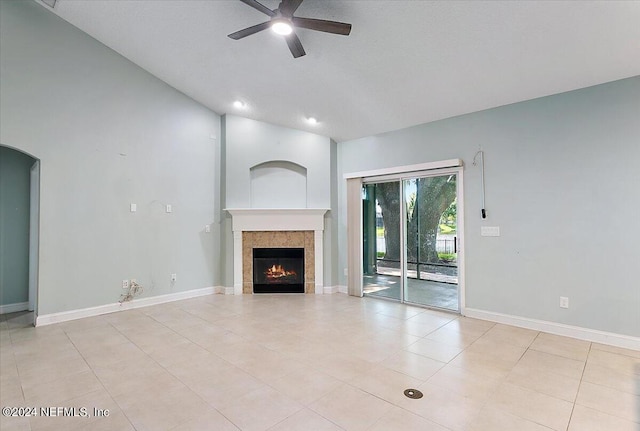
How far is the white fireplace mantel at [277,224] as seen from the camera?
19.3 ft

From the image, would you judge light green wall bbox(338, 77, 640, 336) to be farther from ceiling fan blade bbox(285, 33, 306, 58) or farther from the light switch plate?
ceiling fan blade bbox(285, 33, 306, 58)

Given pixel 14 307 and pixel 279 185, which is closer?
pixel 14 307

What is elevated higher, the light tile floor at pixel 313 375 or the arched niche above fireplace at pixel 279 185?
the arched niche above fireplace at pixel 279 185

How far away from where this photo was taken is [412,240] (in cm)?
511

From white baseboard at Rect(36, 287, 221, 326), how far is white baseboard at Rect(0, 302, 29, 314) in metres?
1.29

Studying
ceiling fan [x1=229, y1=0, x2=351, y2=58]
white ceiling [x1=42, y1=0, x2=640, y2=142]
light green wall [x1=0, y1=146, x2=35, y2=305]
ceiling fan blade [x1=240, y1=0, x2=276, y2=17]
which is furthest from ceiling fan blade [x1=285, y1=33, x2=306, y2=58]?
light green wall [x1=0, y1=146, x2=35, y2=305]

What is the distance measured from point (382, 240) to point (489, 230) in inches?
69.8

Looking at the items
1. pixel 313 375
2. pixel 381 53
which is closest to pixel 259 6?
pixel 381 53

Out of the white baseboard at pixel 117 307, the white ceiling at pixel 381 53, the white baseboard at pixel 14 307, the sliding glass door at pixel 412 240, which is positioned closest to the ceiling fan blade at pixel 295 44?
the white ceiling at pixel 381 53

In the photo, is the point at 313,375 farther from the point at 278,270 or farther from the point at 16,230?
the point at 16,230

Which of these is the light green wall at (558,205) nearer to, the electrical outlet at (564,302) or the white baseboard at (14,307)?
the electrical outlet at (564,302)

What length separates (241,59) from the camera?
13.4 feet

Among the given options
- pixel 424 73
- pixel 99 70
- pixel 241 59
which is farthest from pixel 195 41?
pixel 424 73

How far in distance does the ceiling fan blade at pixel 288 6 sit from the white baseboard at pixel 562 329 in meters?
4.27
